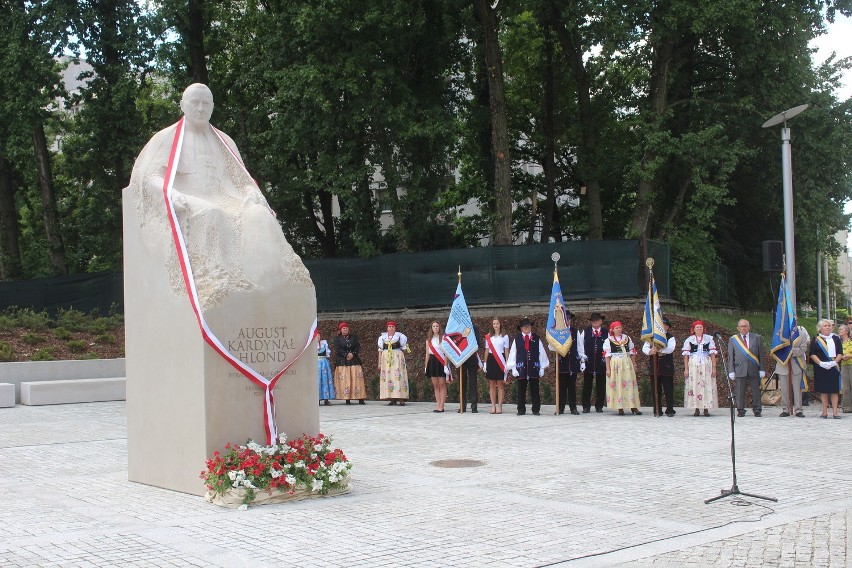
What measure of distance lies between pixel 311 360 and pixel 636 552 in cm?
447

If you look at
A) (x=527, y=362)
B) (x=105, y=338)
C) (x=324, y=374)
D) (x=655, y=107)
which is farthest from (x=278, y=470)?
(x=655, y=107)

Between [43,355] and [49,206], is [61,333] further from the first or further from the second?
[49,206]

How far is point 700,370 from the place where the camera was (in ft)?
57.2

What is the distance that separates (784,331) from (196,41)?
76.7 ft

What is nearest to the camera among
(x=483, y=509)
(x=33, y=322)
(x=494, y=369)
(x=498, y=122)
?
(x=483, y=509)

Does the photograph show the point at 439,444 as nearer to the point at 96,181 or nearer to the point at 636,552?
the point at 636,552

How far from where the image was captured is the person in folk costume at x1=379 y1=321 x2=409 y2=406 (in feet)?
67.6

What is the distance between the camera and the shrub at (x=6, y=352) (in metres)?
22.3

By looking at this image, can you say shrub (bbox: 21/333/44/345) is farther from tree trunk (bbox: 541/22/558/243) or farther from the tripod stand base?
the tripod stand base

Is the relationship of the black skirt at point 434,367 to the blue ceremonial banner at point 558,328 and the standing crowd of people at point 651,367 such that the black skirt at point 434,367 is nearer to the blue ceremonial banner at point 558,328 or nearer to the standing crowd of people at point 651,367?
the standing crowd of people at point 651,367

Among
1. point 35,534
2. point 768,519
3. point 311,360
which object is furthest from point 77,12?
point 768,519

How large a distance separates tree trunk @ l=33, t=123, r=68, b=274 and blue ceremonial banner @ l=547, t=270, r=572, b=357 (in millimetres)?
22442

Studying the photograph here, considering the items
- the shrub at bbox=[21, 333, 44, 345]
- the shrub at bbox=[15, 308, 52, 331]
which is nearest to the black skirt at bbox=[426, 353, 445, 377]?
the shrub at bbox=[21, 333, 44, 345]

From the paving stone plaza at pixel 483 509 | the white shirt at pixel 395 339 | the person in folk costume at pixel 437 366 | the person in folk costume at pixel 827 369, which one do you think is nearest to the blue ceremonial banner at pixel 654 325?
the person in folk costume at pixel 827 369
